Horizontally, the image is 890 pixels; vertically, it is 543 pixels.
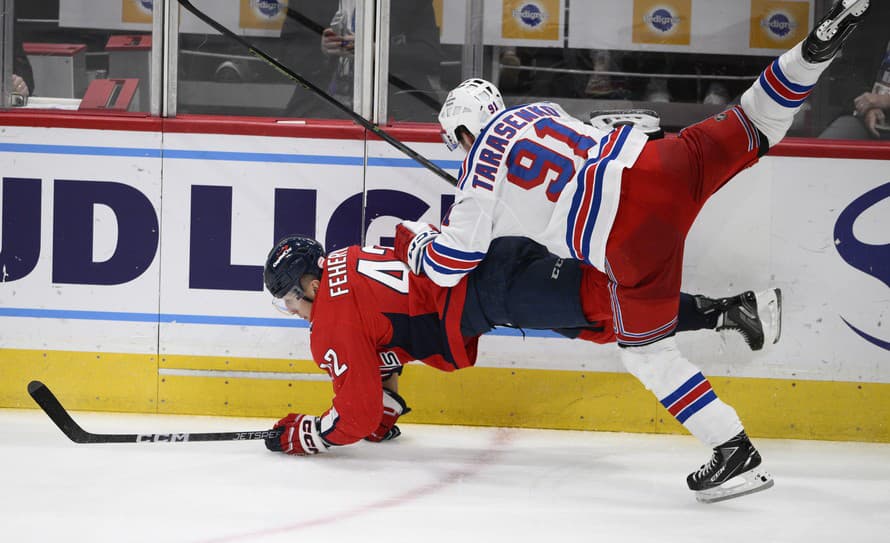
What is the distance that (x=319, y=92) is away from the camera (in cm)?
399

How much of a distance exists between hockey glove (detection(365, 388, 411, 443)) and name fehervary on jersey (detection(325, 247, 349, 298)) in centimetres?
47

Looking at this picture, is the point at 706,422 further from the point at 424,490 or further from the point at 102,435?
the point at 102,435

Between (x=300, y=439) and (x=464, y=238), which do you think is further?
→ (x=300, y=439)

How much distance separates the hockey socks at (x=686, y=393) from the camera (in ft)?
9.85

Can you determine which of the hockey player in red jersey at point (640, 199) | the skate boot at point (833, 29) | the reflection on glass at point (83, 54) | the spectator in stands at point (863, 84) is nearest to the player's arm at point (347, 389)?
the hockey player in red jersey at point (640, 199)

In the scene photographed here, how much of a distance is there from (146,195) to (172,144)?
220 millimetres

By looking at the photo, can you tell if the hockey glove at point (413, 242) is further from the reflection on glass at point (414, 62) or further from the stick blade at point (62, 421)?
the stick blade at point (62, 421)

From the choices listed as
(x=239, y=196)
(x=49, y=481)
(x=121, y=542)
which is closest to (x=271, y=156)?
(x=239, y=196)

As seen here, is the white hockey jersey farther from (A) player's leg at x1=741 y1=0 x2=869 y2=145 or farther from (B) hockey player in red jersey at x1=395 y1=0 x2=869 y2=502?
(A) player's leg at x1=741 y1=0 x2=869 y2=145

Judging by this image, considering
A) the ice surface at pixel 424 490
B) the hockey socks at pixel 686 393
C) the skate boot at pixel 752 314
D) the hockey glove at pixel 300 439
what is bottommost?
the ice surface at pixel 424 490

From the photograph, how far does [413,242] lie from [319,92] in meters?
0.86

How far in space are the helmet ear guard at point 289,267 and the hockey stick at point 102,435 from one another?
465 millimetres

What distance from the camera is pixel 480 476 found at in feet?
10.9

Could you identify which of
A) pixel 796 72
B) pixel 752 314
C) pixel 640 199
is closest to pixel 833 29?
pixel 796 72
